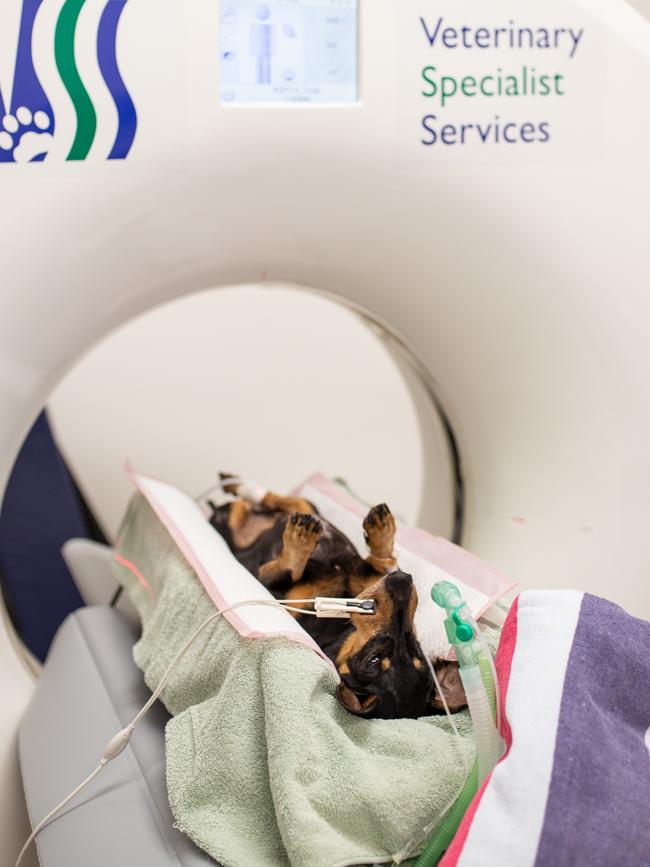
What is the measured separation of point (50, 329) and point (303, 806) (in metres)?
0.66

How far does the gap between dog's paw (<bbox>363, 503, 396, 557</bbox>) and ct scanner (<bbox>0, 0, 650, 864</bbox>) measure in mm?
285

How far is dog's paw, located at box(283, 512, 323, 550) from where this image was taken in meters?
1.11

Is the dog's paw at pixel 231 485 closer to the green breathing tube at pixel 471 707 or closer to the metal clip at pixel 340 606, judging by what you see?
the metal clip at pixel 340 606

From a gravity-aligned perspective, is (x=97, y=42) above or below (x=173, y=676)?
above

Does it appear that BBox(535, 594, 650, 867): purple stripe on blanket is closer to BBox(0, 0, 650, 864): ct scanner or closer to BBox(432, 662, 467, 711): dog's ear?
BBox(432, 662, 467, 711): dog's ear

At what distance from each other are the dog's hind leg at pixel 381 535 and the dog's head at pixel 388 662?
0.15 metres

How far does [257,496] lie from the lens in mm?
1420

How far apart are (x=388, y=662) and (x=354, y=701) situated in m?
0.06

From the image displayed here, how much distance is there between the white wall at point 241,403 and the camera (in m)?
1.80

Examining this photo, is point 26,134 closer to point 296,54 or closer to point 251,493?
point 296,54

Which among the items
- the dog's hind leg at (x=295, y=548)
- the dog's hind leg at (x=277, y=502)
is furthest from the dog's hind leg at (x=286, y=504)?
the dog's hind leg at (x=295, y=548)

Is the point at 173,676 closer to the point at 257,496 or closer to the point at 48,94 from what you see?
the point at 257,496

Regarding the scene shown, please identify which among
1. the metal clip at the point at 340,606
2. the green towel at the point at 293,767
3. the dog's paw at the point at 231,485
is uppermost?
the metal clip at the point at 340,606

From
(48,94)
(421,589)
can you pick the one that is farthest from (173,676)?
(48,94)
